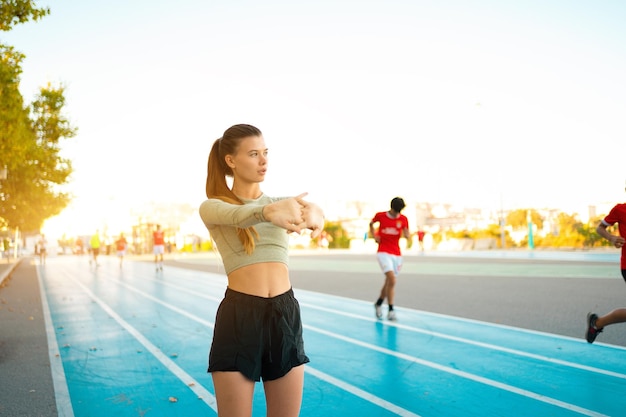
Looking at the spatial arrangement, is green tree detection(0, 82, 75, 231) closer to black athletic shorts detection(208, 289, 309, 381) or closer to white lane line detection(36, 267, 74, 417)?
white lane line detection(36, 267, 74, 417)

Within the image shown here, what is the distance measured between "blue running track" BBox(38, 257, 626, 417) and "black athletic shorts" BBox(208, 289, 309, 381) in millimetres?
2318

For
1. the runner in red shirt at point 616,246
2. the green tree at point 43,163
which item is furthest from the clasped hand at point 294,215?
the green tree at point 43,163

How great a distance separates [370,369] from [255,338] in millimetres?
3759

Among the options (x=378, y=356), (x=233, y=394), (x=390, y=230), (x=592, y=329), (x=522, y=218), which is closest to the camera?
(x=233, y=394)

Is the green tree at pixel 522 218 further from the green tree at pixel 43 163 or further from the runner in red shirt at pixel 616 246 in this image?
the runner in red shirt at pixel 616 246

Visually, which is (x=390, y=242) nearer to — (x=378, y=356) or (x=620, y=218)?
(x=378, y=356)

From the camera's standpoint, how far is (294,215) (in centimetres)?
191

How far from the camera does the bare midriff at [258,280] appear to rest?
7.74ft

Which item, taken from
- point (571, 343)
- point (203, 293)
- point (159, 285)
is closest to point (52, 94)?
point (159, 285)

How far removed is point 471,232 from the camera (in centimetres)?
4484

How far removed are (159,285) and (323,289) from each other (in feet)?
17.4

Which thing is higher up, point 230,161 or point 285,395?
point 230,161

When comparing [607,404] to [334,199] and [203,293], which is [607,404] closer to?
[203,293]

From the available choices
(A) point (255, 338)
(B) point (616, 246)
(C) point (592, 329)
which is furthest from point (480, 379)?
(A) point (255, 338)
